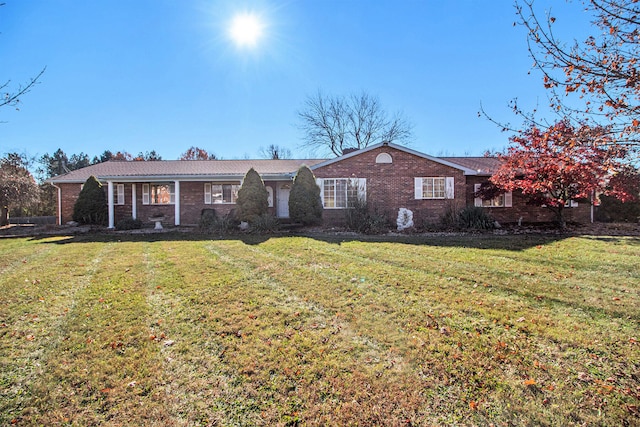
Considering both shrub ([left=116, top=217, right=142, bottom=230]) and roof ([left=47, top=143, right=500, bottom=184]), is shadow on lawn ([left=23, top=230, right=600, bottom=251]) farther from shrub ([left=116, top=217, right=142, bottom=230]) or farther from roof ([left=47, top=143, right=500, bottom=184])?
roof ([left=47, top=143, right=500, bottom=184])

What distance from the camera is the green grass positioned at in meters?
2.34

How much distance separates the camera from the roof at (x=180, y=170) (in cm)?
1617

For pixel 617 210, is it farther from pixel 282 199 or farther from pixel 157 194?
pixel 157 194

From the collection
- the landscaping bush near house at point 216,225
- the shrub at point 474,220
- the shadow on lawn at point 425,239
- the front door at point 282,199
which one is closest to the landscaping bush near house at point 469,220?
the shrub at point 474,220

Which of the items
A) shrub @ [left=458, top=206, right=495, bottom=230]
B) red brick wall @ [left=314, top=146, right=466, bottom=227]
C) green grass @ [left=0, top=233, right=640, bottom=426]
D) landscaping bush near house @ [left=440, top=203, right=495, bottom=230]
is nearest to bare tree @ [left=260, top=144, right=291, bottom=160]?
red brick wall @ [left=314, top=146, right=466, bottom=227]

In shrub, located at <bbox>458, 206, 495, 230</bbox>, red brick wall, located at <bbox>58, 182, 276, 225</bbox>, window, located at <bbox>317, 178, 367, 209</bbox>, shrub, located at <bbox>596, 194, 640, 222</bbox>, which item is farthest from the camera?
red brick wall, located at <bbox>58, 182, 276, 225</bbox>

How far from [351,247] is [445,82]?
10531 mm

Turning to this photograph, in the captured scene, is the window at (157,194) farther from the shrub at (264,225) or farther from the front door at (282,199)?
the shrub at (264,225)

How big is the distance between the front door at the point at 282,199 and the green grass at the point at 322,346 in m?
11.6

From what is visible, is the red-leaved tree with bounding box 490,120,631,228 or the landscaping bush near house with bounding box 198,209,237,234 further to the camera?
the landscaping bush near house with bounding box 198,209,237,234

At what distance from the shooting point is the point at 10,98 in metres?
4.18

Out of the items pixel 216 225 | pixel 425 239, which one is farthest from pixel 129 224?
pixel 425 239

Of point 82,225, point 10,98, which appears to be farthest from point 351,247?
point 82,225

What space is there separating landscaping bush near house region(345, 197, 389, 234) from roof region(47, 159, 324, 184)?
15.0 feet
